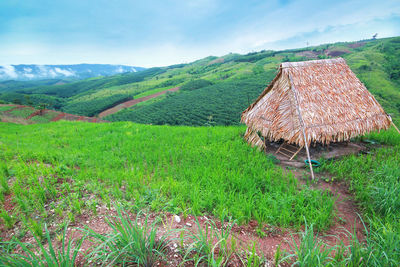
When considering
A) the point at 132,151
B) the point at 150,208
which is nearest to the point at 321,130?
the point at 150,208

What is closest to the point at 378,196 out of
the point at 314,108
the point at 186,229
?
the point at 314,108

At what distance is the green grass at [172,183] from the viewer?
303 cm

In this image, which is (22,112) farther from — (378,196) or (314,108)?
(378,196)

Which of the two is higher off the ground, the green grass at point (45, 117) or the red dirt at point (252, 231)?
the green grass at point (45, 117)

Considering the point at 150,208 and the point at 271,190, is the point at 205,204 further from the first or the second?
the point at 271,190

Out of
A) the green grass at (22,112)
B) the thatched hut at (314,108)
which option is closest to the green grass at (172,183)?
the thatched hut at (314,108)

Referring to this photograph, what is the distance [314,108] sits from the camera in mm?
5535

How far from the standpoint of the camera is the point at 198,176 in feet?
13.8

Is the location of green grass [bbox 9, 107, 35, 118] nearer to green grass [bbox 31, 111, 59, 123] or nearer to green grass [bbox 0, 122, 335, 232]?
green grass [bbox 31, 111, 59, 123]

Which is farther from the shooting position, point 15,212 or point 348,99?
point 348,99

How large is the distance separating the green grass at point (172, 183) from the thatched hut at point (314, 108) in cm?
112

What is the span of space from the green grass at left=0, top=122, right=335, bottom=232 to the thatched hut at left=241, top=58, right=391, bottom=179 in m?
1.12

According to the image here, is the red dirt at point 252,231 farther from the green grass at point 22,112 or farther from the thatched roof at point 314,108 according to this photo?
the green grass at point 22,112

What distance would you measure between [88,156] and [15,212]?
9.09 ft
